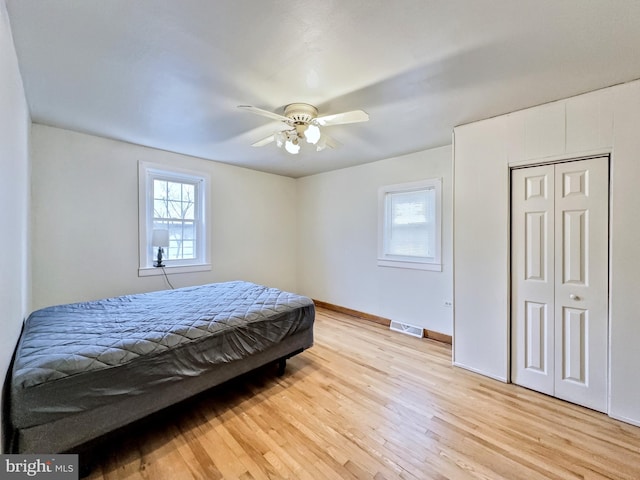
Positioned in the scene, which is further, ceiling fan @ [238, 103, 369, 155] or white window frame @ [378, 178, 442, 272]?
white window frame @ [378, 178, 442, 272]

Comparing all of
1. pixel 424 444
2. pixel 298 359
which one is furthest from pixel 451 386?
pixel 298 359

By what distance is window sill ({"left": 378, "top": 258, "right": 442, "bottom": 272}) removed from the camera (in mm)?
3469

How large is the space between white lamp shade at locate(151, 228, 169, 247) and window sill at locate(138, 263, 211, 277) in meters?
0.35

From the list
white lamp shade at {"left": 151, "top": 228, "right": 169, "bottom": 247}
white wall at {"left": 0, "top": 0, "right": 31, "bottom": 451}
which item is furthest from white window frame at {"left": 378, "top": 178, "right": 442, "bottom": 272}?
white wall at {"left": 0, "top": 0, "right": 31, "bottom": 451}

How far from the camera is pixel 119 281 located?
3234 mm

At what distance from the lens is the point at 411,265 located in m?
3.71

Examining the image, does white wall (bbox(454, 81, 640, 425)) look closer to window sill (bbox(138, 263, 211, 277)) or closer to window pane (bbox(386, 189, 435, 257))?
window pane (bbox(386, 189, 435, 257))

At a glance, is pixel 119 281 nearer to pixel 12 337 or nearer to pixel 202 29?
pixel 12 337

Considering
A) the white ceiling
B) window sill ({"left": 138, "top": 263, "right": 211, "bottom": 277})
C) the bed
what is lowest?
the bed

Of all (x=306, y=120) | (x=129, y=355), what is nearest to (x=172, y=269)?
(x=129, y=355)

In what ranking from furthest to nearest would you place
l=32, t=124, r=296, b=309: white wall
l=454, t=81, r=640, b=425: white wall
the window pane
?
the window pane < l=32, t=124, r=296, b=309: white wall < l=454, t=81, r=640, b=425: white wall

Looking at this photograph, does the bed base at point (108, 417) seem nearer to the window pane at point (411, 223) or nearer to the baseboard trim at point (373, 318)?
the baseboard trim at point (373, 318)

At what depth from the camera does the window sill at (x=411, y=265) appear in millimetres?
3469

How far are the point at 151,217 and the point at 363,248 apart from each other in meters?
3.05
